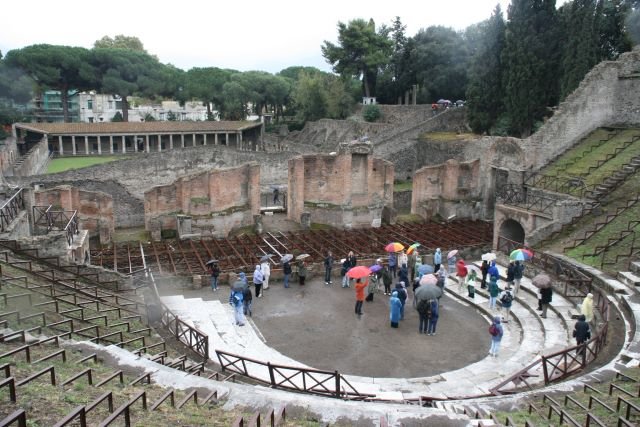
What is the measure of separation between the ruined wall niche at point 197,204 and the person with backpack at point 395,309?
12.1 metres

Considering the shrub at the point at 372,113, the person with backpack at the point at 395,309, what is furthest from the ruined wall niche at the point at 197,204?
the shrub at the point at 372,113

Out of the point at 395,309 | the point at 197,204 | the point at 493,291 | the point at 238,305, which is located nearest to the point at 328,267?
the point at 395,309

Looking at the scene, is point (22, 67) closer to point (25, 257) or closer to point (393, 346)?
point (25, 257)

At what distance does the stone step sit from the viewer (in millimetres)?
15977

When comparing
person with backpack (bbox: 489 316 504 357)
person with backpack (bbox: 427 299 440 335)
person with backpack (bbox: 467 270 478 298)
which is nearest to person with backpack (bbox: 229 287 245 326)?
person with backpack (bbox: 427 299 440 335)

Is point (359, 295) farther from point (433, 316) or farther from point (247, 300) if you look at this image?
point (247, 300)

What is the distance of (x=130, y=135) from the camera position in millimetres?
53719

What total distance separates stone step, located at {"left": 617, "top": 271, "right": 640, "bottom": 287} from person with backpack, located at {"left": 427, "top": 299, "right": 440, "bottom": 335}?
19.5 feet

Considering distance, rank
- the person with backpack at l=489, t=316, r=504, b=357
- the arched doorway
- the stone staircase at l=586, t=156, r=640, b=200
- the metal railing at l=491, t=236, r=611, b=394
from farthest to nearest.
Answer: the arched doorway < the stone staircase at l=586, t=156, r=640, b=200 < the person with backpack at l=489, t=316, r=504, b=357 < the metal railing at l=491, t=236, r=611, b=394

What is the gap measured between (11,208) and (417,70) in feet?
134

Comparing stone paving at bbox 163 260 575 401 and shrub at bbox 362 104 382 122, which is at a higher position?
shrub at bbox 362 104 382 122

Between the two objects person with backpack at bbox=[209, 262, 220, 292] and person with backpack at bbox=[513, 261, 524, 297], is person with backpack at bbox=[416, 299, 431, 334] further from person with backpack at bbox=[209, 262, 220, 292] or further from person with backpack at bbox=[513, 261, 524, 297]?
person with backpack at bbox=[209, 262, 220, 292]

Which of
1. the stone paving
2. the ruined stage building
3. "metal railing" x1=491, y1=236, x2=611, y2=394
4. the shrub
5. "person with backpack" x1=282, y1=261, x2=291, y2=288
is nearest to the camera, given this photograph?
"metal railing" x1=491, y1=236, x2=611, y2=394

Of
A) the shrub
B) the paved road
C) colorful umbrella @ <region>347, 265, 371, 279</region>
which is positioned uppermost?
the shrub
